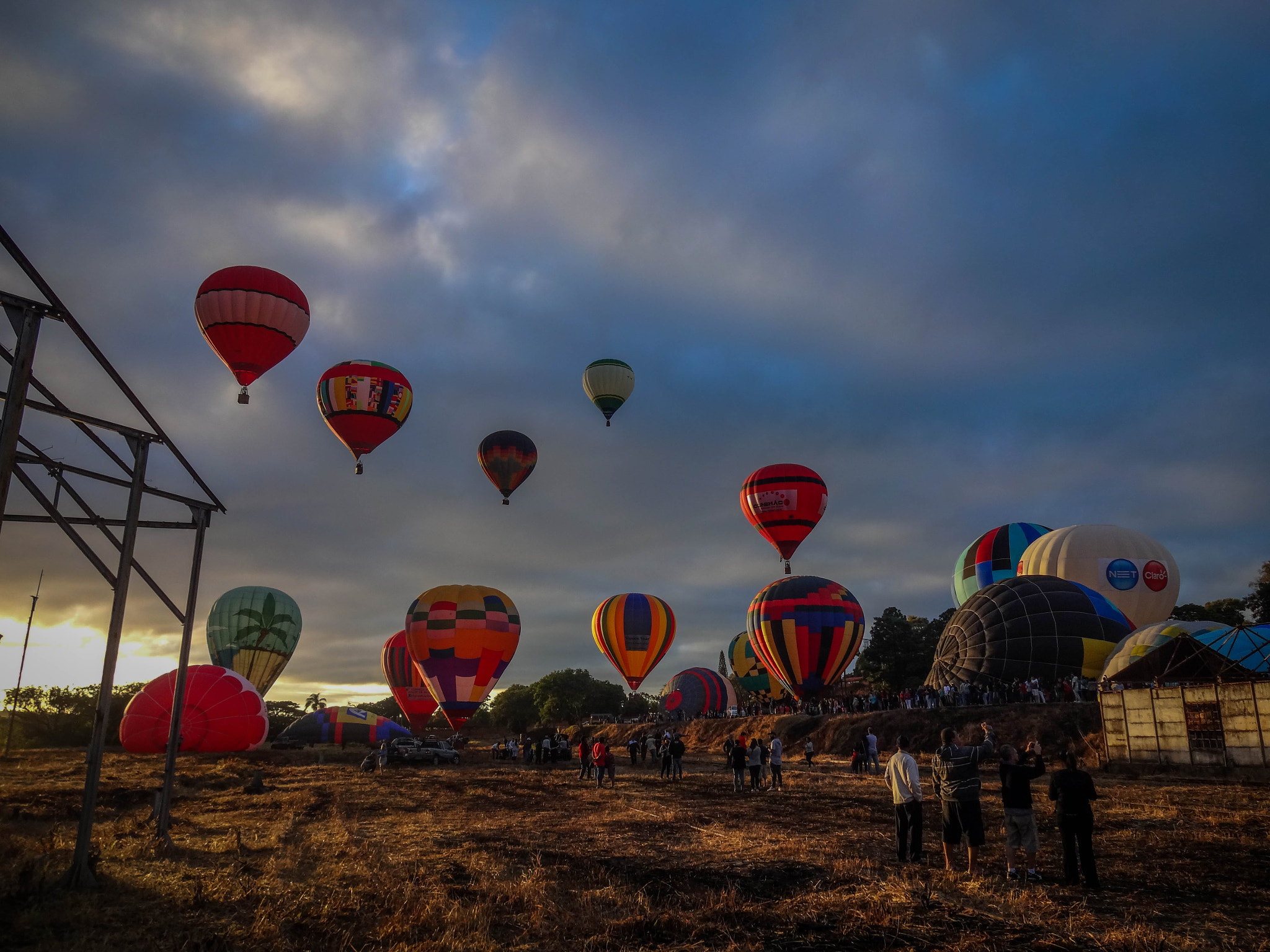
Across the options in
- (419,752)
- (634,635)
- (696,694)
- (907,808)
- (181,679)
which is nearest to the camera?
(907,808)

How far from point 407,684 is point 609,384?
926 inches

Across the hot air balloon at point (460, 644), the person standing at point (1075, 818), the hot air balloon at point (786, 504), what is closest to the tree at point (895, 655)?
the hot air balloon at point (786, 504)

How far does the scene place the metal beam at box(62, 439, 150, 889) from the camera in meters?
8.67

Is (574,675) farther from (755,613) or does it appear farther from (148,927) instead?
(148,927)

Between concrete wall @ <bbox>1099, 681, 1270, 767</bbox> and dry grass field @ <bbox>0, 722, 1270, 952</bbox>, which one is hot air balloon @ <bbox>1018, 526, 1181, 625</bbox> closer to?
concrete wall @ <bbox>1099, 681, 1270, 767</bbox>

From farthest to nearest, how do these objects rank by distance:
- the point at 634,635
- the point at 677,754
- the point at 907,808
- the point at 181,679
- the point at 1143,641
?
the point at 634,635
the point at 1143,641
the point at 677,754
the point at 181,679
the point at 907,808

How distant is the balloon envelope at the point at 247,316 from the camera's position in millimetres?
26859

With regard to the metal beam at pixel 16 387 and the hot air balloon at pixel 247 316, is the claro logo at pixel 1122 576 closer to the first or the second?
the hot air balloon at pixel 247 316

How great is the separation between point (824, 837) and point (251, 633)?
1796 inches

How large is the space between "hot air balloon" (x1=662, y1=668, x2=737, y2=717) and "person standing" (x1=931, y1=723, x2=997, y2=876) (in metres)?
60.9

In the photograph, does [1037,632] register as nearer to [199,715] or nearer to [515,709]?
[199,715]

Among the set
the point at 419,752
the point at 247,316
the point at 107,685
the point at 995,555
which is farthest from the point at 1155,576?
the point at 107,685

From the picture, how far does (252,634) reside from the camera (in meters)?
49.2

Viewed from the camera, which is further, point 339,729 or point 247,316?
point 339,729
